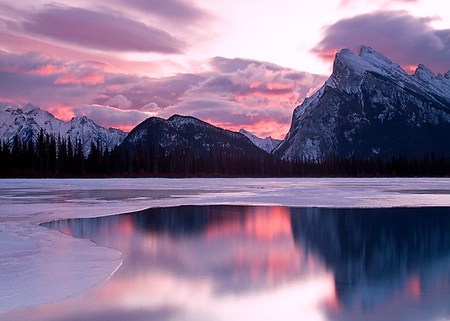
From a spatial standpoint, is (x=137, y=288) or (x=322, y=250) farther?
(x=322, y=250)

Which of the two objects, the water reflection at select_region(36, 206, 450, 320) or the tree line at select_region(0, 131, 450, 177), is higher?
the tree line at select_region(0, 131, 450, 177)

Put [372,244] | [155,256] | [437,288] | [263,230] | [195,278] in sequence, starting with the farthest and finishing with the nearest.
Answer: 1. [263,230]
2. [372,244]
3. [155,256]
4. [195,278]
5. [437,288]

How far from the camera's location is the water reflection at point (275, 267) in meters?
10.9

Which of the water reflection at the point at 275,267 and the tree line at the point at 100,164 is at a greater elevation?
the tree line at the point at 100,164

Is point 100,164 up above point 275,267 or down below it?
above

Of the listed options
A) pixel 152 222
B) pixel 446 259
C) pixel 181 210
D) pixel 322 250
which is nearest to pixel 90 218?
pixel 152 222

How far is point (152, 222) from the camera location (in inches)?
1043

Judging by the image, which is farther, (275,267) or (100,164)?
(100,164)

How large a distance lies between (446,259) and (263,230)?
877 cm

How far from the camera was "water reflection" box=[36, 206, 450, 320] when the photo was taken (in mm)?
10930

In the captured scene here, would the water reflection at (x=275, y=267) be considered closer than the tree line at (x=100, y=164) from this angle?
Yes

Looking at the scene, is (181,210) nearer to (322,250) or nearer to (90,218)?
(90,218)

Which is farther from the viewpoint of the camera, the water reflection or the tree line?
the tree line

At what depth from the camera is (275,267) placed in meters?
15.3
